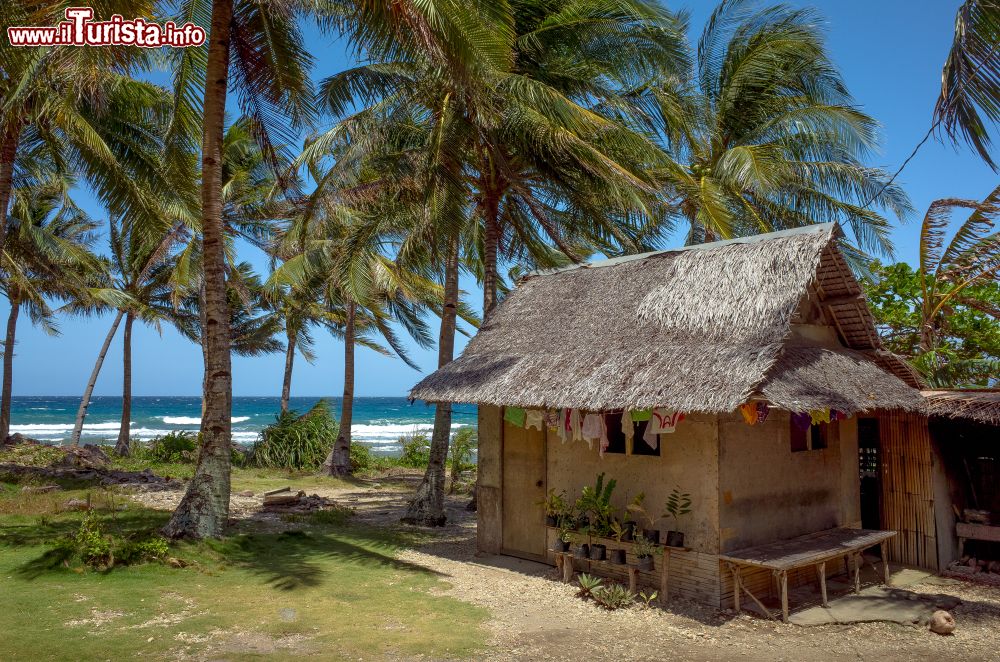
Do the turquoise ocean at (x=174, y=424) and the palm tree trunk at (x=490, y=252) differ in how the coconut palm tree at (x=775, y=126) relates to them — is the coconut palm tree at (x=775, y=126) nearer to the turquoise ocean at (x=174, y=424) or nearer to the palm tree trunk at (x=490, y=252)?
the palm tree trunk at (x=490, y=252)

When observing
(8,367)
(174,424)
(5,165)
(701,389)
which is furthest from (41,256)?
(174,424)

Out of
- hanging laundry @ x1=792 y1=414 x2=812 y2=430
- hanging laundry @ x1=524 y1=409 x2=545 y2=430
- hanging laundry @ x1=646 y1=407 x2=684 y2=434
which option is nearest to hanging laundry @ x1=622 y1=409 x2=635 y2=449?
hanging laundry @ x1=646 y1=407 x2=684 y2=434

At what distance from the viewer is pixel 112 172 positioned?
1087cm

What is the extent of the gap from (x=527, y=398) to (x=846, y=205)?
8222mm

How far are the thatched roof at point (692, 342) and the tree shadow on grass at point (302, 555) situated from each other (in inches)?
84.3

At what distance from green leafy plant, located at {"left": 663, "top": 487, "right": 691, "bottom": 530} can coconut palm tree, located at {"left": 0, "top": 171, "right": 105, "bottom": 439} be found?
15.5m

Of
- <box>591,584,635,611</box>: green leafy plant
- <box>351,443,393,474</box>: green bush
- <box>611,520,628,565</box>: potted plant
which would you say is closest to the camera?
<box>591,584,635,611</box>: green leafy plant

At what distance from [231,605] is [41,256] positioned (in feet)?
51.8

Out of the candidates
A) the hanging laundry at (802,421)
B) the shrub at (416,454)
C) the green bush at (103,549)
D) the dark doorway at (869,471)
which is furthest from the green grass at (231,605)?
the shrub at (416,454)

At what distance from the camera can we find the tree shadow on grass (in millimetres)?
7781

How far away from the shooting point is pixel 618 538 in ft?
24.5

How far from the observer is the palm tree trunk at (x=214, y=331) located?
28.2 feet

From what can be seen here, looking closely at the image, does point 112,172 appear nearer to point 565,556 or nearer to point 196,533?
point 196,533

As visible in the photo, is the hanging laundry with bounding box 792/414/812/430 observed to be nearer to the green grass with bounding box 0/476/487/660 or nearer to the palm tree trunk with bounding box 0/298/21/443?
the green grass with bounding box 0/476/487/660
